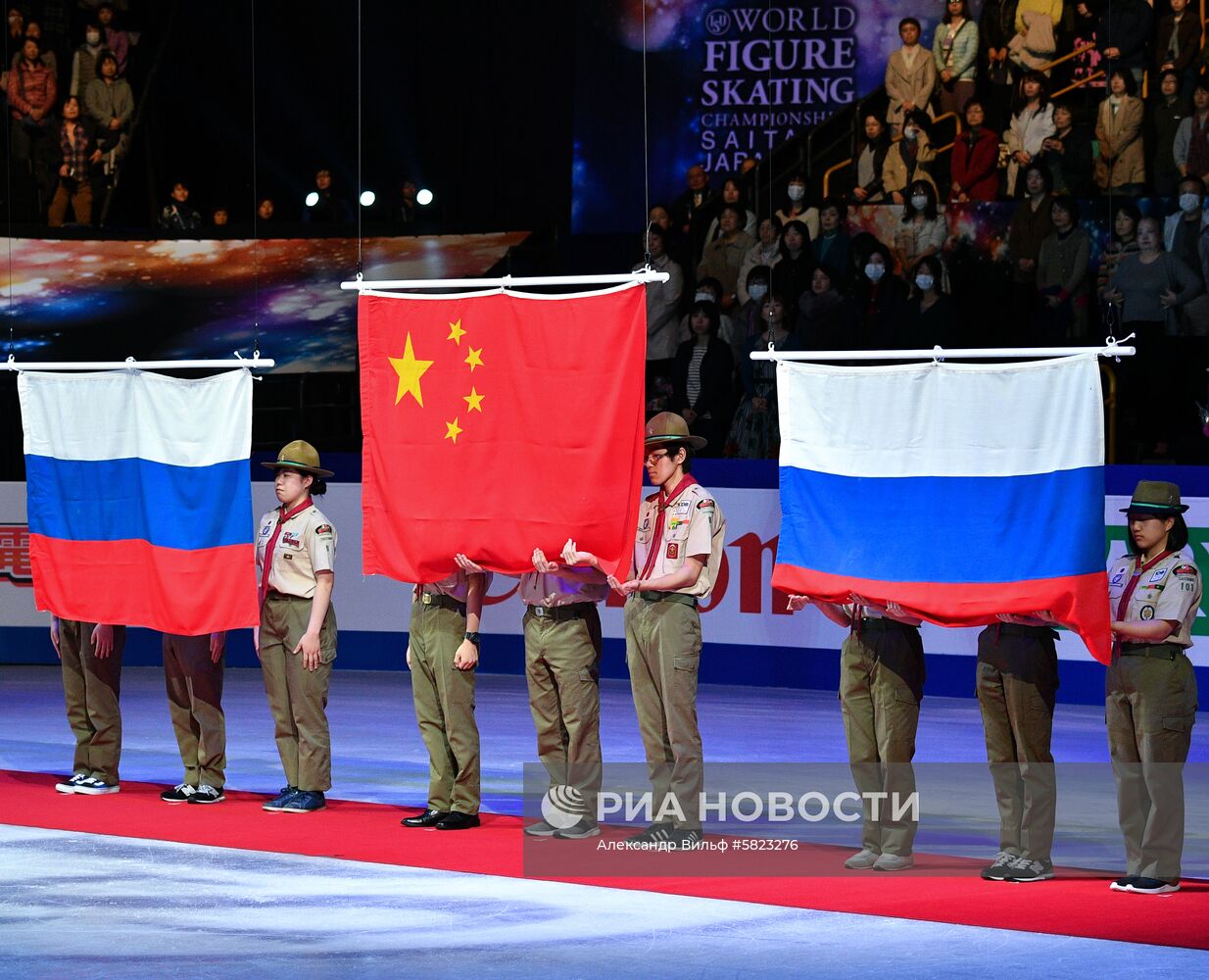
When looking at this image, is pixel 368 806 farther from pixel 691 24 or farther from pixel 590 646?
pixel 691 24

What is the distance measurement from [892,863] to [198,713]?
3.77m

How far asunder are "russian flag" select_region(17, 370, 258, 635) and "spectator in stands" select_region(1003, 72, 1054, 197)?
779 cm

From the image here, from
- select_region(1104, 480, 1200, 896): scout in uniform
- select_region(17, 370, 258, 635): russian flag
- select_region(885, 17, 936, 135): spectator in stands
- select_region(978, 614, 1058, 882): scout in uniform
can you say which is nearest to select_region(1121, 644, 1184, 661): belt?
select_region(1104, 480, 1200, 896): scout in uniform

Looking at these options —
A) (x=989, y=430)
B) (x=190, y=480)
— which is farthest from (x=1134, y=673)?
(x=190, y=480)

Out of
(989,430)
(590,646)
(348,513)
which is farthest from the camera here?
(348,513)

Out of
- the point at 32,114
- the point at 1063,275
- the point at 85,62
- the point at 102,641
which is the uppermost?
the point at 85,62

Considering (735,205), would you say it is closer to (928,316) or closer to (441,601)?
(928,316)

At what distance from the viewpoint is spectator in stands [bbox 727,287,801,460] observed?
588 inches

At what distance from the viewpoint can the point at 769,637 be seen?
14016mm

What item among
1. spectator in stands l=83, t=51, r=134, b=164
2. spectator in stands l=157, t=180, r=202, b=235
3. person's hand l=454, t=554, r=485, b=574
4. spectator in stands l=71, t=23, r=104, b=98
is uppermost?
spectator in stands l=71, t=23, r=104, b=98

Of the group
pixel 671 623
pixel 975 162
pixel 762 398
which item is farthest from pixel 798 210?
pixel 671 623

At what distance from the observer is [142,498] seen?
10180 mm

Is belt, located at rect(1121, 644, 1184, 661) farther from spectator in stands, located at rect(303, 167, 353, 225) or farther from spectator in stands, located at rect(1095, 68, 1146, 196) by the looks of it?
spectator in stands, located at rect(303, 167, 353, 225)

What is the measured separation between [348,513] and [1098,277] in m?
6.02
